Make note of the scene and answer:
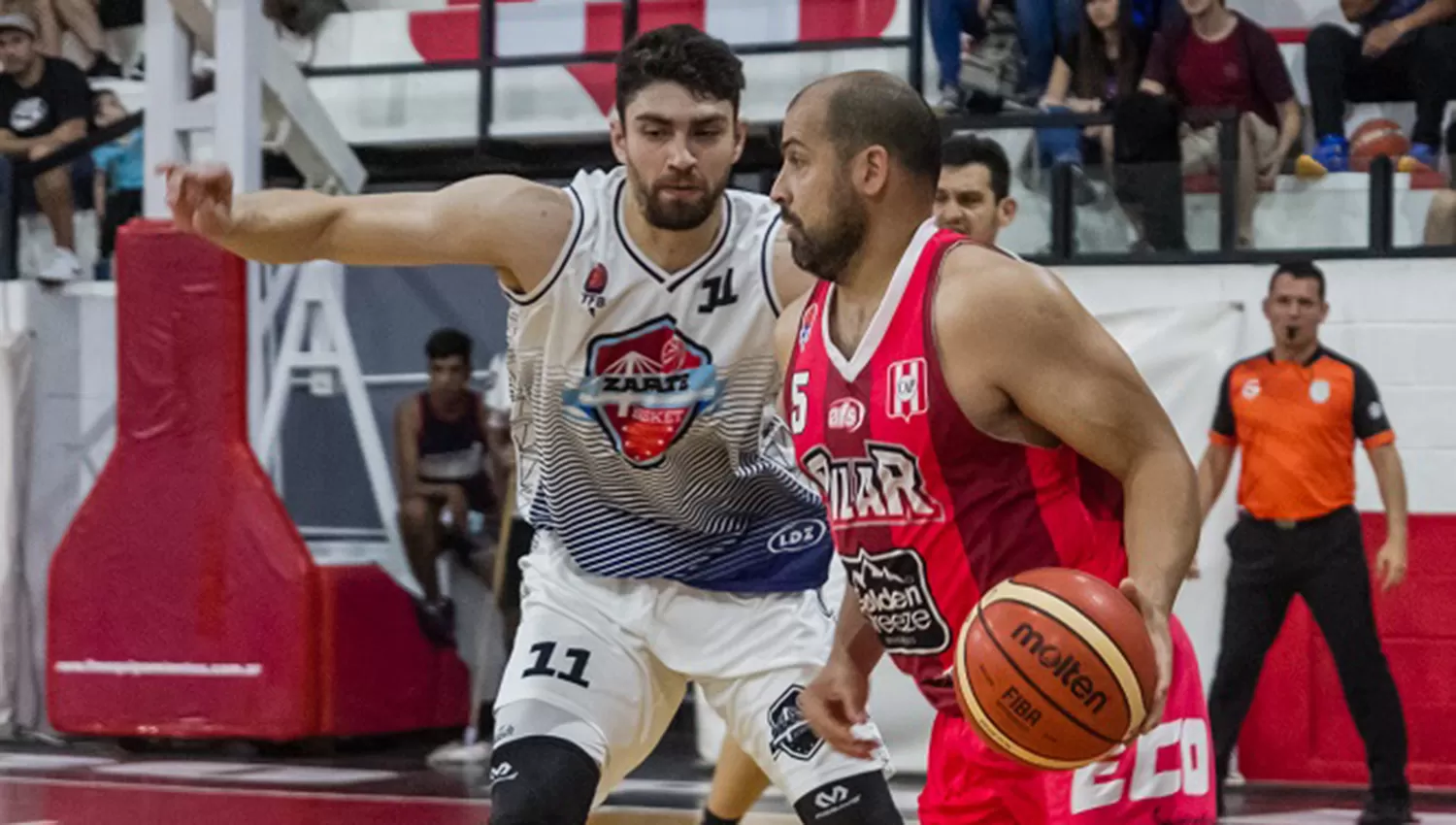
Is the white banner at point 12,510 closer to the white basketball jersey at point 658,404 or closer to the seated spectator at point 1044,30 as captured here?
the seated spectator at point 1044,30

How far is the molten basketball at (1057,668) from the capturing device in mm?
2930

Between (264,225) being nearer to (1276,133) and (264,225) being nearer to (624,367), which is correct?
(624,367)

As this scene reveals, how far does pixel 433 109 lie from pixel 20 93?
7.34 ft

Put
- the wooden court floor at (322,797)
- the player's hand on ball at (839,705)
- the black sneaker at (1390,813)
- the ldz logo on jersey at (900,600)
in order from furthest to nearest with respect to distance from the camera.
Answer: the wooden court floor at (322,797) → the black sneaker at (1390,813) → the player's hand on ball at (839,705) → the ldz logo on jersey at (900,600)

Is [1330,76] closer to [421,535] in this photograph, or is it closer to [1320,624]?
[1320,624]

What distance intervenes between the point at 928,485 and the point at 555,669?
1.19 meters

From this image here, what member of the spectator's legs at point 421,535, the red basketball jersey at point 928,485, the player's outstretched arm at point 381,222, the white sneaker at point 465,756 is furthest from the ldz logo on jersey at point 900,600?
A: the spectator's legs at point 421,535

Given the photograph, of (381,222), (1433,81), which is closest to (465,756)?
(381,222)

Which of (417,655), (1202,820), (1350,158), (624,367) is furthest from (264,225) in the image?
(1350,158)

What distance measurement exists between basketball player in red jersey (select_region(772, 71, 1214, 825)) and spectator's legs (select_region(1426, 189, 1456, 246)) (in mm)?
5438

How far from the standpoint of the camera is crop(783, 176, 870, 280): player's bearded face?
345 cm

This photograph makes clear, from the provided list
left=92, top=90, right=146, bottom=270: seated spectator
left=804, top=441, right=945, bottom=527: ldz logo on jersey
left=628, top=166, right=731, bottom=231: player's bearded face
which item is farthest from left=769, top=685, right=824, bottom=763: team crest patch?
left=92, top=90, right=146, bottom=270: seated spectator

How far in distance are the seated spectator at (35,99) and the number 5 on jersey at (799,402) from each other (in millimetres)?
8160

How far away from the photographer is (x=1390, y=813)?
708 centimetres
